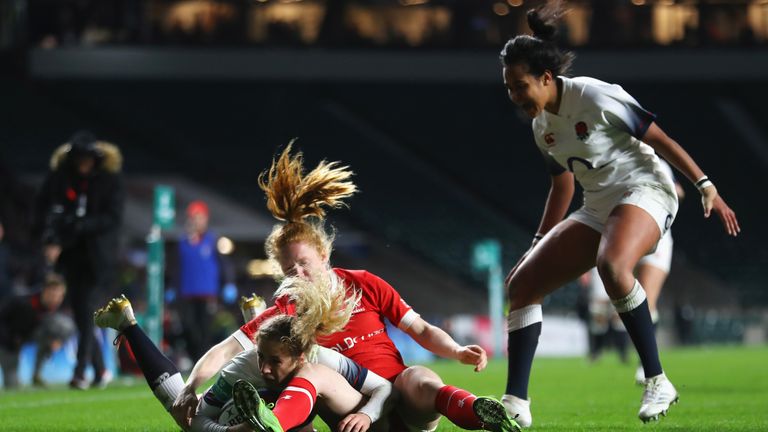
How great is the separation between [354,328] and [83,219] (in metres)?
5.62

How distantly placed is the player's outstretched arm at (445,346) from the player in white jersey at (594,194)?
2.17 feet

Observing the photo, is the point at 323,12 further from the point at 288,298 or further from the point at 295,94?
the point at 288,298

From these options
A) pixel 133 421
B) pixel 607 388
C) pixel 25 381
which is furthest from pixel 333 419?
pixel 25 381

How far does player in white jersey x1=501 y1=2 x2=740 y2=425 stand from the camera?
5.63 m

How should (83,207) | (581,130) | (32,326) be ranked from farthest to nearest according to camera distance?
(32,326)
(83,207)
(581,130)

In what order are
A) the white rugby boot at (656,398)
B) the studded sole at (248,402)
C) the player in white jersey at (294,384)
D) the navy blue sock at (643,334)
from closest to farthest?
the studded sole at (248,402) < the player in white jersey at (294,384) < the white rugby boot at (656,398) < the navy blue sock at (643,334)

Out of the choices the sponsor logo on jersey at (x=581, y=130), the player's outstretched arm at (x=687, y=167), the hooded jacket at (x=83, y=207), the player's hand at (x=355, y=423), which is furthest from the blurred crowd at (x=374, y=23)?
the player's hand at (x=355, y=423)

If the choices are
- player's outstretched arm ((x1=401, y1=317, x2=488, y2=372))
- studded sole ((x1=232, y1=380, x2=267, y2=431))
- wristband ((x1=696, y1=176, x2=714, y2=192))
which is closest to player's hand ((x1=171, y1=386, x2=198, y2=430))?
studded sole ((x1=232, y1=380, x2=267, y2=431))

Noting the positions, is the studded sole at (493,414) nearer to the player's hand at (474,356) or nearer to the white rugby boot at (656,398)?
the player's hand at (474,356)

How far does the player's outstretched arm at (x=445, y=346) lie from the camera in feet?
16.4

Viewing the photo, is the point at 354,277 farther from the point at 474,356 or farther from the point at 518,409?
the point at 518,409

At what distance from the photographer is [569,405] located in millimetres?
8406

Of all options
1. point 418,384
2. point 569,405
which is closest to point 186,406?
point 418,384

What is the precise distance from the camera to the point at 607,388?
1069cm
